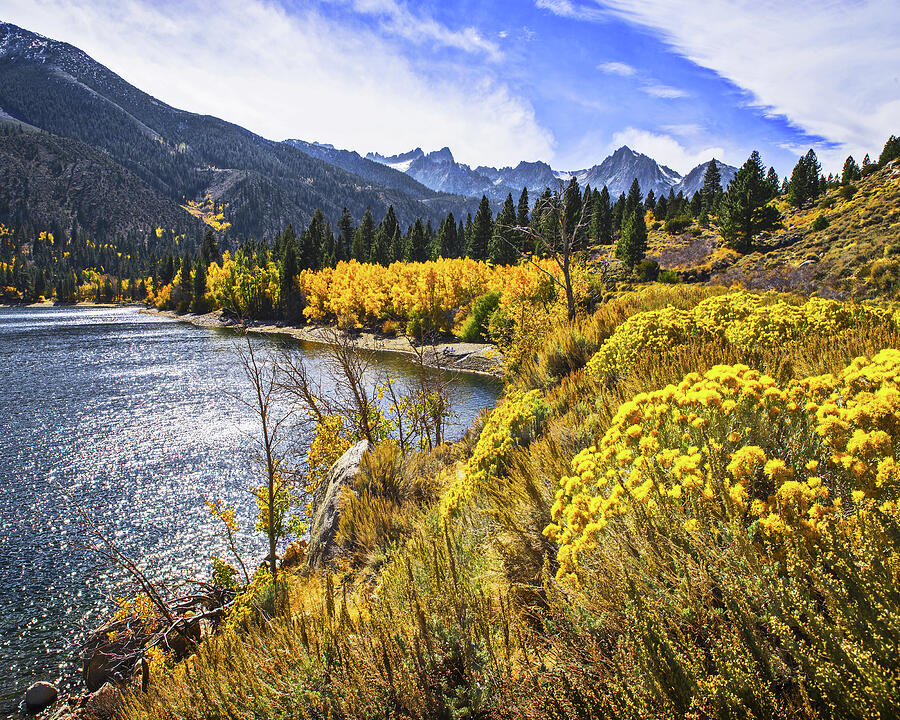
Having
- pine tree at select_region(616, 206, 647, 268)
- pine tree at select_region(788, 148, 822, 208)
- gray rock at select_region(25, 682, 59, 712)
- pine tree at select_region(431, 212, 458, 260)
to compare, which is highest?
pine tree at select_region(788, 148, 822, 208)

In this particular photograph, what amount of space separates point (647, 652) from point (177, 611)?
35.0 ft

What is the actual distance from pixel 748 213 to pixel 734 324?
46.3m

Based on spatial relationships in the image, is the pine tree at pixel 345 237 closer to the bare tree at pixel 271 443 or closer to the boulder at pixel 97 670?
the bare tree at pixel 271 443

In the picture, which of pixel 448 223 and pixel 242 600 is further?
pixel 448 223

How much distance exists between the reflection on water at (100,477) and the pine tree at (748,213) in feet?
101

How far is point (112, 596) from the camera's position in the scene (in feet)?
36.9

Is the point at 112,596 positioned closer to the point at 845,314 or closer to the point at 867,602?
the point at 867,602

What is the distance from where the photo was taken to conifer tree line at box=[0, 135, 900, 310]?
43.5 meters

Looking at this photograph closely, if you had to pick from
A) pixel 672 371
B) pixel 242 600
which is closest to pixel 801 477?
pixel 672 371

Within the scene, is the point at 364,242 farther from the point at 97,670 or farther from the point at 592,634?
the point at 592,634

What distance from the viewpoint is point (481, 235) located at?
65062mm

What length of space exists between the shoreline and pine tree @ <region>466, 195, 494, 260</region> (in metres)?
22.1

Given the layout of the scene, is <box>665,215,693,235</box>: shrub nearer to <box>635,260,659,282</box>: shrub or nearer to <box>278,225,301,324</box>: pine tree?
<box>635,260,659,282</box>: shrub

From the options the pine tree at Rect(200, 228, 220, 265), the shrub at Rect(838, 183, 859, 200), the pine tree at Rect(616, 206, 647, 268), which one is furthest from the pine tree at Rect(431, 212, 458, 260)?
the pine tree at Rect(200, 228, 220, 265)
